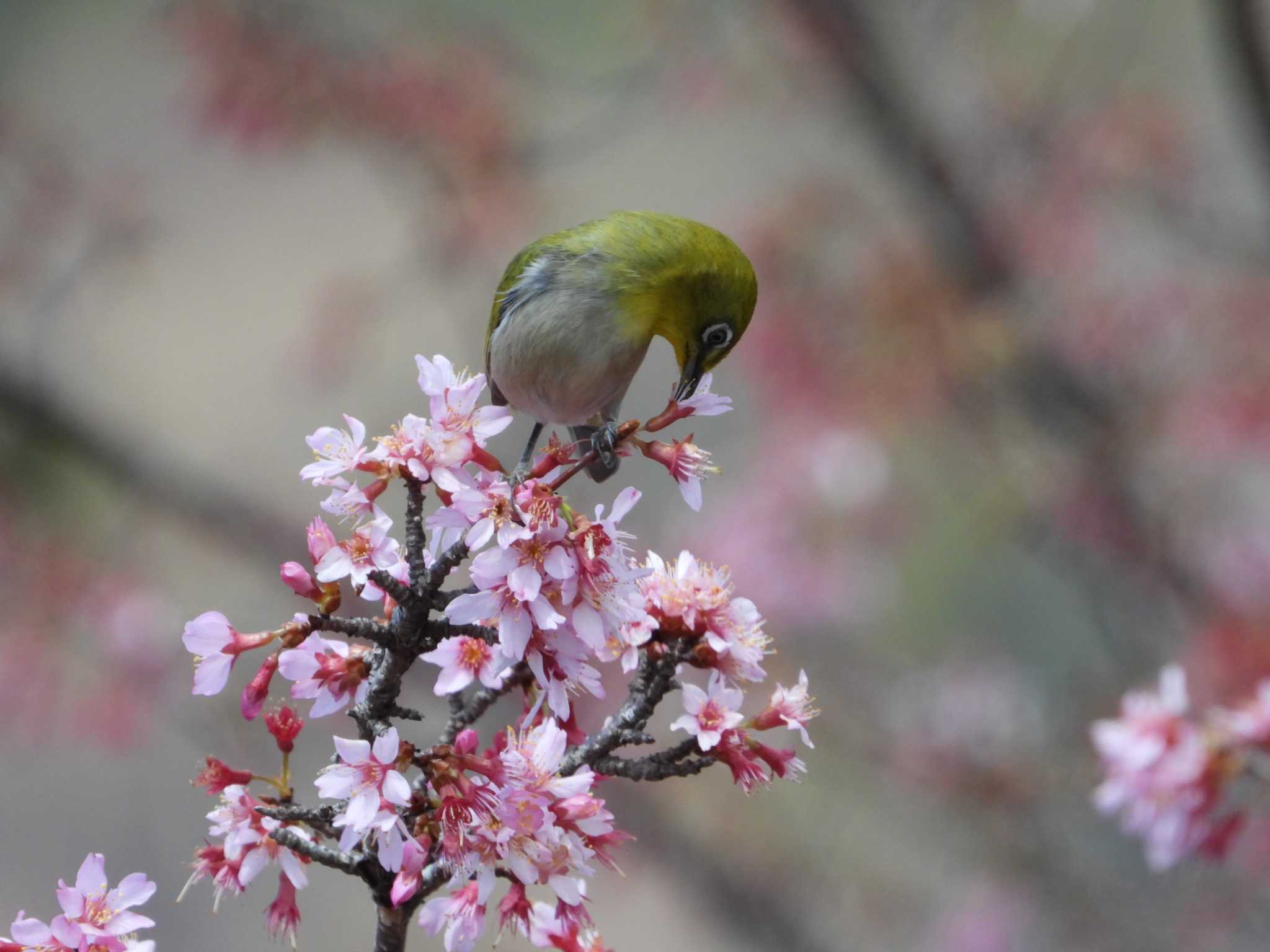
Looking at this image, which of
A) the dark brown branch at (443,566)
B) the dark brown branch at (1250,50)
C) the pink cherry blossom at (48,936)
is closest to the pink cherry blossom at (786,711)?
the dark brown branch at (443,566)

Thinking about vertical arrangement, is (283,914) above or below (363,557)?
below

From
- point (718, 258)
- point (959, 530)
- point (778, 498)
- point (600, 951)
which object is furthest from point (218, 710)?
point (959, 530)

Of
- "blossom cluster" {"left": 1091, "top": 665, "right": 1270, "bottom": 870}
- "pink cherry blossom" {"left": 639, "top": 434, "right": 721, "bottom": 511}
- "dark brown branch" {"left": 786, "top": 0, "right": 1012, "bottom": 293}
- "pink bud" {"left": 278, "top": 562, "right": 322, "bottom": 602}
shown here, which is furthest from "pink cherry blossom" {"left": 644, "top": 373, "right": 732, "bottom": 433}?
"dark brown branch" {"left": 786, "top": 0, "right": 1012, "bottom": 293}

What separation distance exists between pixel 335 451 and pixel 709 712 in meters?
0.37

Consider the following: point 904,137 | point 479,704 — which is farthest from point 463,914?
point 904,137

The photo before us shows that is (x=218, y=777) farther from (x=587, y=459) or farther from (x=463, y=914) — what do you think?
(x=587, y=459)

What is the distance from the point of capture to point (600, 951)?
38.8 inches

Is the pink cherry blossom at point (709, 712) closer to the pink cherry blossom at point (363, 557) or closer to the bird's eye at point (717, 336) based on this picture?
the pink cherry blossom at point (363, 557)

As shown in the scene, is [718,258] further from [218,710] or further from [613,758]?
[218,710]

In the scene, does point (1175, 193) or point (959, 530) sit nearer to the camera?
point (1175, 193)

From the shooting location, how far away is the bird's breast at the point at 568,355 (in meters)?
1.53

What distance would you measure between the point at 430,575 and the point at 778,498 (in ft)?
12.0

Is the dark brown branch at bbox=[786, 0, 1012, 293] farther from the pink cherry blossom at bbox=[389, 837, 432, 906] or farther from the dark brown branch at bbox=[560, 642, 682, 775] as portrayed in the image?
the pink cherry blossom at bbox=[389, 837, 432, 906]

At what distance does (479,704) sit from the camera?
3.25 ft
